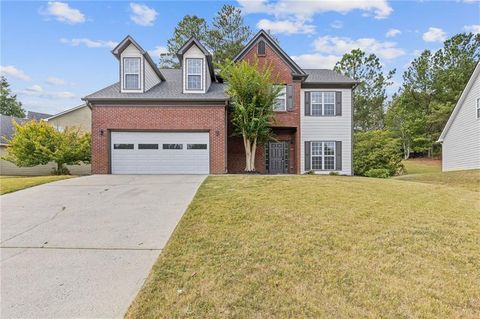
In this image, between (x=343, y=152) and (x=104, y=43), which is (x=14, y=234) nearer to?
(x=104, y=43)

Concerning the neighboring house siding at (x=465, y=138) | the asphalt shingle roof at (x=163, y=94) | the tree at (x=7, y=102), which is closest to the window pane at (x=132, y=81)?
the asphalt shingle roof at (x=163, y=94)

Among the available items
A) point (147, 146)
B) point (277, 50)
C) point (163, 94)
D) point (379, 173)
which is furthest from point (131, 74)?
point (379, 173)

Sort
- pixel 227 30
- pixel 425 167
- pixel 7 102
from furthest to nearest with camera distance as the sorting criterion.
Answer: pixel 7 102 < pixel 425 167 < pixel 227 30

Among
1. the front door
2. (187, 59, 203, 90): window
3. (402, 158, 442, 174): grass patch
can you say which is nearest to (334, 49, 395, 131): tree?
(402, 158, 442, 174): grass patch

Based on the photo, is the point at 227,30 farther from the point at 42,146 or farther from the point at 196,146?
the point at 42,146

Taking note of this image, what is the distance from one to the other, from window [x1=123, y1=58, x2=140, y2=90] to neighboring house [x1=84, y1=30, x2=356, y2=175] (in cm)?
5

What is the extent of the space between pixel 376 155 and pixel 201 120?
14735 mm

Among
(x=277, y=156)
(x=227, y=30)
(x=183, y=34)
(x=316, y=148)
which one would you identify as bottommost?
(x=277, y=156)

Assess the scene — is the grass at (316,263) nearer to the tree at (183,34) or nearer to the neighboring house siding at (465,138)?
the neighboring house siding at (465,138)

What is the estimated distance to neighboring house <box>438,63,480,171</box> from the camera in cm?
1694

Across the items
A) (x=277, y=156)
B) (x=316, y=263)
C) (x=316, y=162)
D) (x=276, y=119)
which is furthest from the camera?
(x=277, y=156)

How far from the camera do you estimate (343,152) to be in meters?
16.3

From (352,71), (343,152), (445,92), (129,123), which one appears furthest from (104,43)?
(445,92)

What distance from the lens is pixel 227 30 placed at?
1148 inches
